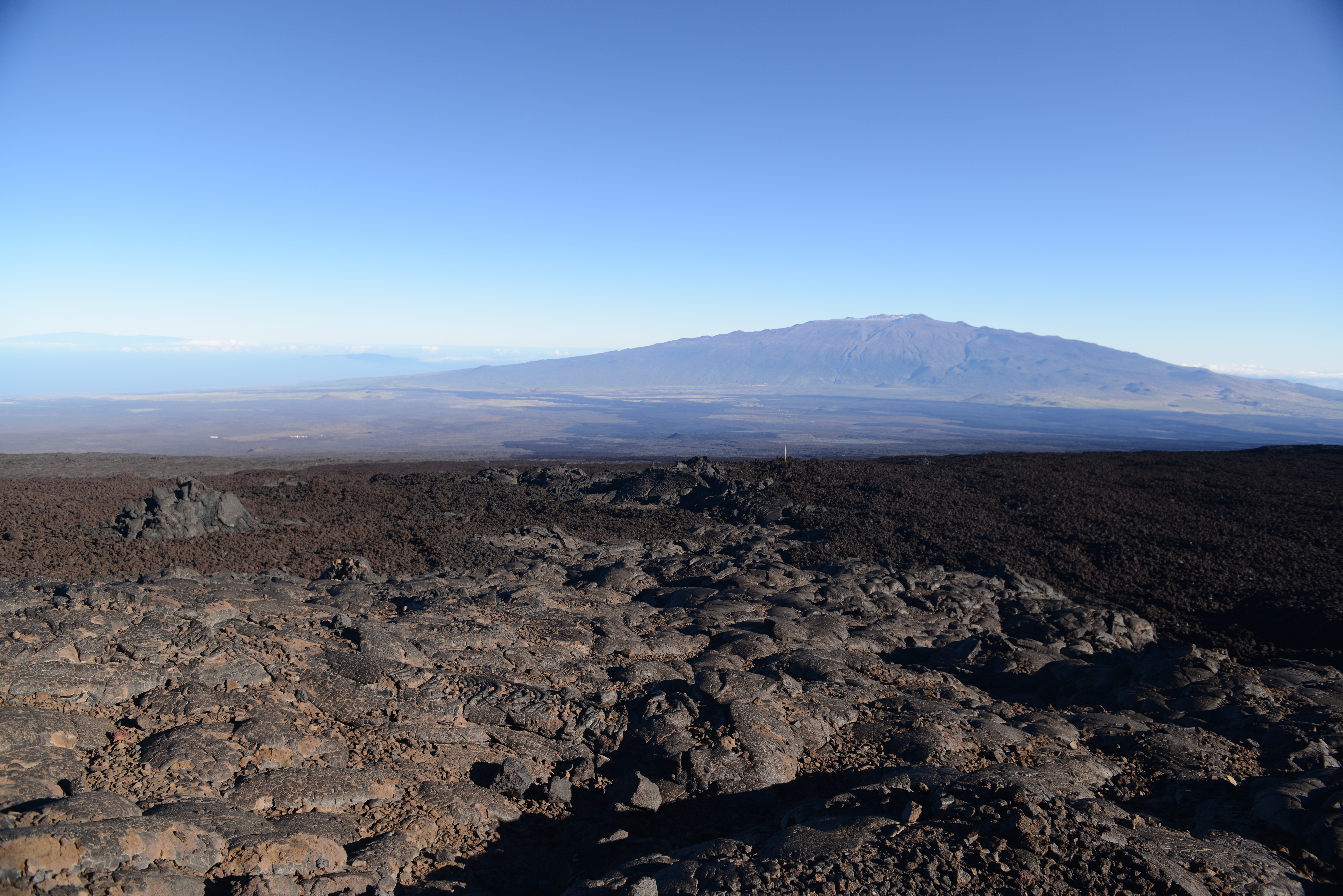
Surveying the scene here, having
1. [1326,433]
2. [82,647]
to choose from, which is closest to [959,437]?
[1326,433]

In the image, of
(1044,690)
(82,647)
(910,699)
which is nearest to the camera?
(82,647)

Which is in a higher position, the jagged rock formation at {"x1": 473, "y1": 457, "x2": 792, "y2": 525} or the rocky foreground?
the jagged rock formation at {"x1": 473, "y1": 457, "x2": 792, "y2": 525}

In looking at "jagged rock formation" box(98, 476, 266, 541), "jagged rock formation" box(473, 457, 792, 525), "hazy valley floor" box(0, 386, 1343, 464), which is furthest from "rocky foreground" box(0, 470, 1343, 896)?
"hazy valley floor" box(0, 386, 1343, 464)

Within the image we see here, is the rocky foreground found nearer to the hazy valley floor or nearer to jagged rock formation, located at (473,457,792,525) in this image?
jagged rock formation, located at (473,457,792,525)

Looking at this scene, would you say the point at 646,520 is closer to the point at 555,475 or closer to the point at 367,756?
the point at 555,475

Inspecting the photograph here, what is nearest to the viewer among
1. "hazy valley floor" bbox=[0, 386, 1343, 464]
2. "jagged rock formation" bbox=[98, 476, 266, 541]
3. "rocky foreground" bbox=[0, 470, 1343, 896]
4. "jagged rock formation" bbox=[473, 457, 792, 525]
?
"rocky foreground" bbox=[0, 470, 1343, 896]

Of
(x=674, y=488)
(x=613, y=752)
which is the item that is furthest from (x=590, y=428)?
(x=613, y=752)
